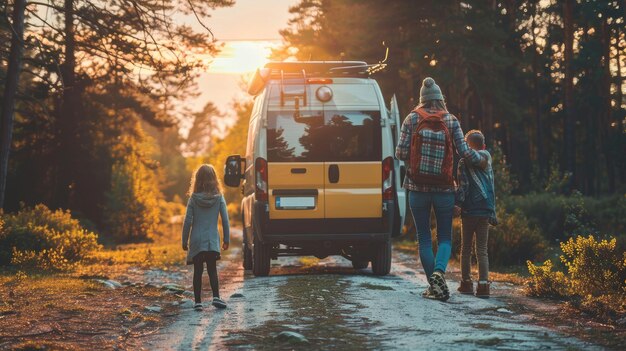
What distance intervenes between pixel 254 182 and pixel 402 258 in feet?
25.3

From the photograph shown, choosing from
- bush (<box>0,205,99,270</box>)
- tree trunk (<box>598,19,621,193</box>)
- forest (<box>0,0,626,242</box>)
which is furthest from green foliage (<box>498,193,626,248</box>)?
tree trunk (<box>598,19,621,193</box>)

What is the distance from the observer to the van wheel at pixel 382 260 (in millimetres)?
14430

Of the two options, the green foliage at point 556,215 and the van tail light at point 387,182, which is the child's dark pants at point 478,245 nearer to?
the van tail light at point 387,182

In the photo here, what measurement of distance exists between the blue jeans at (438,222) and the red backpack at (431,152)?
170 mm

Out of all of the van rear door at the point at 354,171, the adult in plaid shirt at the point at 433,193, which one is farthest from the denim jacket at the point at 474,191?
the van rear door at the point at 354,171

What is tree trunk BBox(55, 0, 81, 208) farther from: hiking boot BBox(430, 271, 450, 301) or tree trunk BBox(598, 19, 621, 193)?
tree trunk BBox(598, 19, 621, 193)

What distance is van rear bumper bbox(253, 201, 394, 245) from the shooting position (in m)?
13.7

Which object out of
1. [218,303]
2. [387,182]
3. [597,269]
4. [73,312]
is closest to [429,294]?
[597,269]

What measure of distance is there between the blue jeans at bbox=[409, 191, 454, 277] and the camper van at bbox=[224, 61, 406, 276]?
306 centimetres

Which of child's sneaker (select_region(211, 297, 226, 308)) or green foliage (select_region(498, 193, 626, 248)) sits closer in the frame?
child's sneaker (select_region(211, 297, 226, 308))

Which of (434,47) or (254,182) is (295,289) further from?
(434,47)

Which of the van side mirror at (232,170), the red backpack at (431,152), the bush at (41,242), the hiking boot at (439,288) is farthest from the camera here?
the bush at (41,242)

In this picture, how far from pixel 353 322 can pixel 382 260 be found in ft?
19.7

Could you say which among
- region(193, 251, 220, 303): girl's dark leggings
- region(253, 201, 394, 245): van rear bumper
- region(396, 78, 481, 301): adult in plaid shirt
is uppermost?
region(396, 78, 481, 301): adult in plaid shirt
